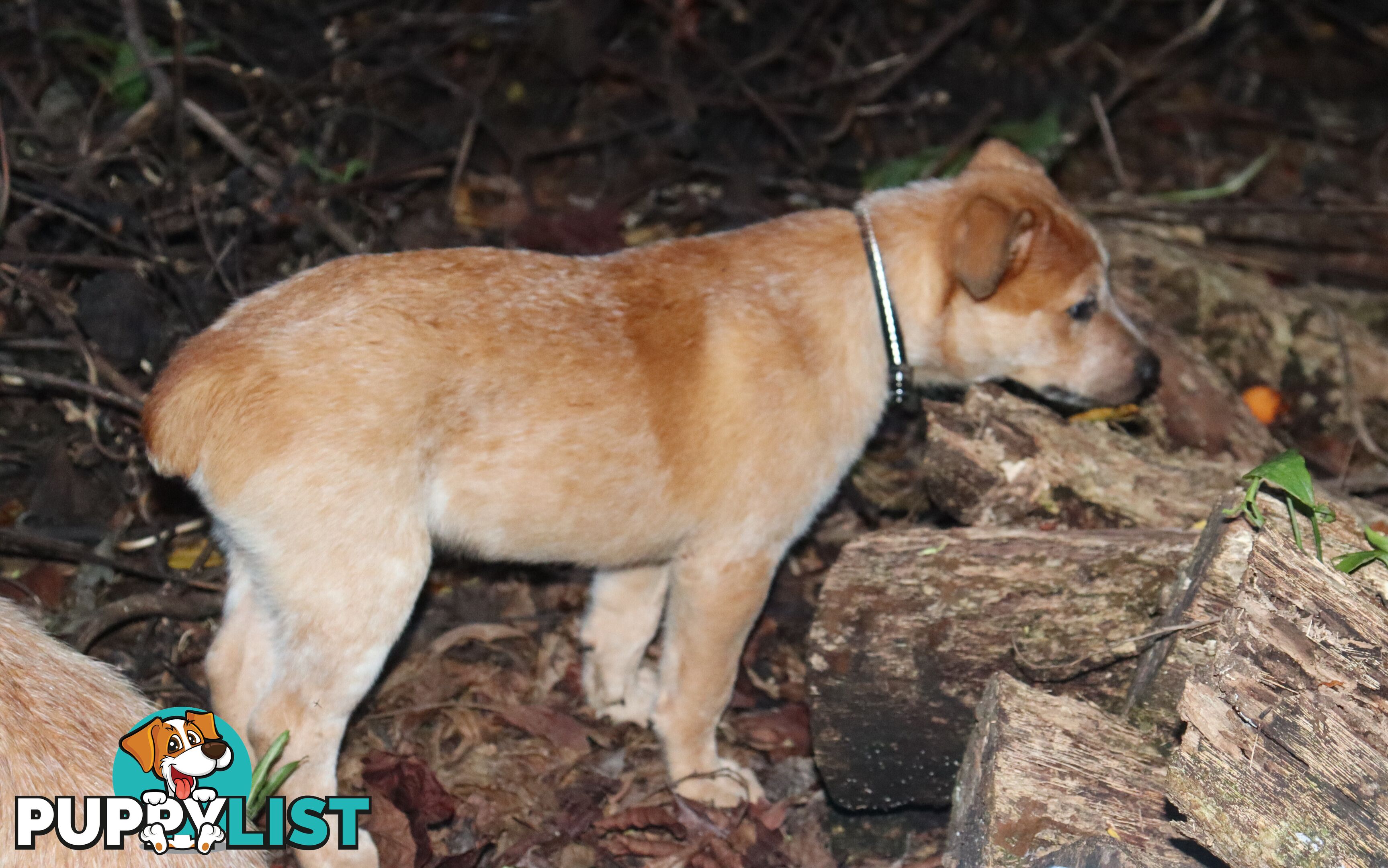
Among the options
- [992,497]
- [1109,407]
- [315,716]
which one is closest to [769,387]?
[992,497]

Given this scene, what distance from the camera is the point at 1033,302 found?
4.57 metres

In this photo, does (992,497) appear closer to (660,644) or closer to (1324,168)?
(660,644)

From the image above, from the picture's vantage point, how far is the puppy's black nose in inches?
189

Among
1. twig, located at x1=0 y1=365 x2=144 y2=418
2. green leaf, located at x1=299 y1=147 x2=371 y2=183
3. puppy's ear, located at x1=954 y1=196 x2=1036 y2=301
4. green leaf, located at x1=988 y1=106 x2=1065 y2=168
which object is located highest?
puppy's ear, located at x1=954 y1=196 x2=1036 y2=301

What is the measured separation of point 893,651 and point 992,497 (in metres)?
0.76

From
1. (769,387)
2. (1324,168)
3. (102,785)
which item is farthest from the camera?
(1324,168)

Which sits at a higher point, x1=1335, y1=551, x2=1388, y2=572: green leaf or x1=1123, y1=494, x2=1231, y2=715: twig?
x1=1335, y1=551, x2=1388, y2=572: green leaf

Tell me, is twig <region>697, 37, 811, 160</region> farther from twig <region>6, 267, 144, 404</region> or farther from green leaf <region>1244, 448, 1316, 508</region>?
green leaf <region>1244, 448, 1316, 508</region>

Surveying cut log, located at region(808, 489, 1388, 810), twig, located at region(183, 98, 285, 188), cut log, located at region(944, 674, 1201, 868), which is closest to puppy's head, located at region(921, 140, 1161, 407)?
cut log, located at region(808, 489, 1388, 810)

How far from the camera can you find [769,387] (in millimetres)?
4242

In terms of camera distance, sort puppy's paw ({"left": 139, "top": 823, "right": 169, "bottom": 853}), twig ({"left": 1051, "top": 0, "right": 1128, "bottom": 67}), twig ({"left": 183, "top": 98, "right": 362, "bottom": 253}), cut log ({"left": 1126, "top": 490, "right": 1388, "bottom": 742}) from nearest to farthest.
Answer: puppy's paw ({"left": 139, "top": 823, "right": 169, "bottom": 853}) → cut log ({"left": 1126, "top": 490, "right": 1388, "bottom": 742}) → twig ({"left": 183, "top": 98, "right": 362, "bottom": 253}) → twig ({"left": 1051, "top": 0, "right": 1128, "bottom": 67})

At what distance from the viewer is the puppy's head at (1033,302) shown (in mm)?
4312

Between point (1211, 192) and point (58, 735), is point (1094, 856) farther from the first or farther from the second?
point (1211, 192)

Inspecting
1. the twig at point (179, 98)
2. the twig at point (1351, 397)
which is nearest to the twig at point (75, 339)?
the twig at point (179, 98)
